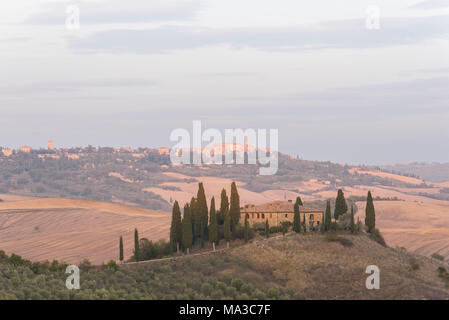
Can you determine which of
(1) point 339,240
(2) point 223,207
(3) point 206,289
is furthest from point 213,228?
(3) point 206,289

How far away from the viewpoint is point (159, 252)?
3081 inches

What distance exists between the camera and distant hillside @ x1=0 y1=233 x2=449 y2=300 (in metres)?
63.4

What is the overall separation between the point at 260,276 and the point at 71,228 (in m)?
83.6

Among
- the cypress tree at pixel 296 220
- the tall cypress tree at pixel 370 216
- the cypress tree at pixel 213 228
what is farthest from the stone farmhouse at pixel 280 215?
the cypress tree at pixel 213 228

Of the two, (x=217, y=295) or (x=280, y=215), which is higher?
A: (x=280, y=215)

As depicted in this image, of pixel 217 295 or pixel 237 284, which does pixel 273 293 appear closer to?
pixel 237 284

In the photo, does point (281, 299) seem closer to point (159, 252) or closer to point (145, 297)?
point (145, 297)

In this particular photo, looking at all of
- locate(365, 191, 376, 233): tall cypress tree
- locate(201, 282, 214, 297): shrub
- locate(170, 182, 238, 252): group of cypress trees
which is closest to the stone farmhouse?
locate(170, 182, 238, 252): group of cypress trees

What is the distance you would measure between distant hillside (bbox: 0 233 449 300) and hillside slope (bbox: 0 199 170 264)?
119ft

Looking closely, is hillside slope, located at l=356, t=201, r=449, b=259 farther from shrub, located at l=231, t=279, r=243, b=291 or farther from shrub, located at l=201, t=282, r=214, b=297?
shrub, located at l=201, t=282, r=214, b=297

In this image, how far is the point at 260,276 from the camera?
68.2 metres
